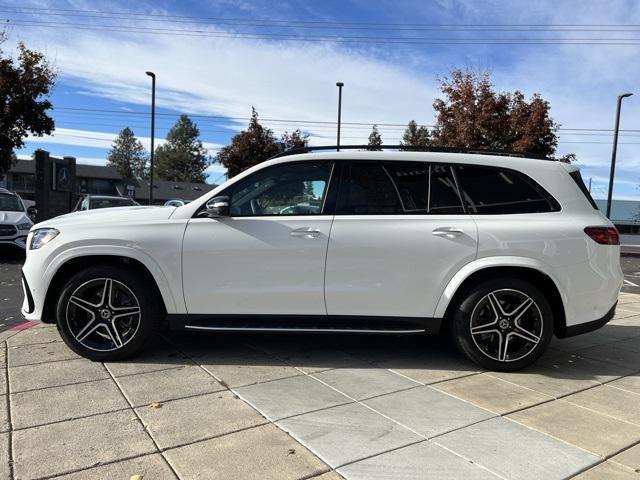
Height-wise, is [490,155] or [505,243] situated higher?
[490,155]

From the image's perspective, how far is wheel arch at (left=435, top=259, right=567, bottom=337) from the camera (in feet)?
14.3

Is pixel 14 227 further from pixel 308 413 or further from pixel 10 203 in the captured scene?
pixel 308 413

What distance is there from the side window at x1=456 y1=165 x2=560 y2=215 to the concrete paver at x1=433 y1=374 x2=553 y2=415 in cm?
139

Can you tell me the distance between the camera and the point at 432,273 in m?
4.38

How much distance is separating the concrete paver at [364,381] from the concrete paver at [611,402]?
4.07 feet

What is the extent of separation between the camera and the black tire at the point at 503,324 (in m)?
4.39

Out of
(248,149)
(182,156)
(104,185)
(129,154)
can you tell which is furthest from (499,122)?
(129,154)

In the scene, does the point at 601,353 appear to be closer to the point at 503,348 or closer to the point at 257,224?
the point at 503,348

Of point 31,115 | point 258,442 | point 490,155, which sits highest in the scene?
point 31,115

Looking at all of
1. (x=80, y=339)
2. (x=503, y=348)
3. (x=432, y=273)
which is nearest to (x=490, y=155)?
(x=432, y=273)

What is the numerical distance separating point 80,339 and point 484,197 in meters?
3.62

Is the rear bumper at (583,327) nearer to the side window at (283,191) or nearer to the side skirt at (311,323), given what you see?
the side skirt at (311,323)

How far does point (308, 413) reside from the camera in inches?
141

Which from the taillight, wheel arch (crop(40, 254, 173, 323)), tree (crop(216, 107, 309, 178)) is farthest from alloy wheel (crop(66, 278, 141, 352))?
tree (crop(216, 107, 309, 178))
